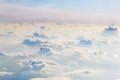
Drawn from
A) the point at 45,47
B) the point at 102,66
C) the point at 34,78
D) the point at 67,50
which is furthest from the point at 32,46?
the point at 34,78

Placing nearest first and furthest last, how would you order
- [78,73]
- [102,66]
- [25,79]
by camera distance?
[25,79], [78,73], [102,66]

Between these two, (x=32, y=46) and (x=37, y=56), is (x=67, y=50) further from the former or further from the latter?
(x=37, y=56)

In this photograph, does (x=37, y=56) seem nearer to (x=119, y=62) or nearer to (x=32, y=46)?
(x=32, y=46)

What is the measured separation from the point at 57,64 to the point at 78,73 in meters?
7.99

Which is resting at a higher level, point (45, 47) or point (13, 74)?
point (45, 47)

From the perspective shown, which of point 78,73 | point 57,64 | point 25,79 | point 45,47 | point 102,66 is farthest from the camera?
point 45,47

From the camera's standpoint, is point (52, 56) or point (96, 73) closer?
point (96, 73)

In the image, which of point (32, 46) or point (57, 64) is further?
point (32, 46)

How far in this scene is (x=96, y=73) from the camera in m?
67.3

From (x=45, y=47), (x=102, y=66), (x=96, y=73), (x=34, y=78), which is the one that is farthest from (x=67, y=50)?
(x=34, y=78)

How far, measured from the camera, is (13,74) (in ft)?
189

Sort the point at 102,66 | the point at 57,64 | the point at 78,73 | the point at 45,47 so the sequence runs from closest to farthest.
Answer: the point at 78,73
the point at 57,64
the point at 102,66
the point at 45,47

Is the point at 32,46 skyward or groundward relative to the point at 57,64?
skyward

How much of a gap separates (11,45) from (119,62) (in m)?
28.0
